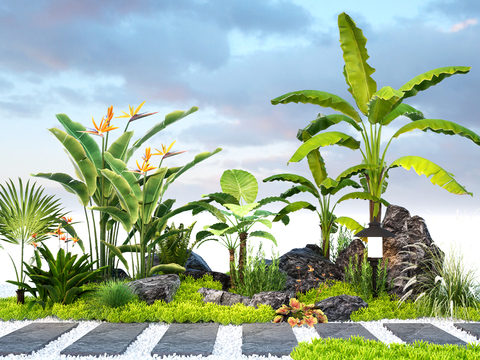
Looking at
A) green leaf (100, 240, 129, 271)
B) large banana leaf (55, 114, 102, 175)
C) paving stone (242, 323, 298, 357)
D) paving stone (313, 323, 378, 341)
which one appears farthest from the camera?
large banana leaf (55, 114, 102, 175)

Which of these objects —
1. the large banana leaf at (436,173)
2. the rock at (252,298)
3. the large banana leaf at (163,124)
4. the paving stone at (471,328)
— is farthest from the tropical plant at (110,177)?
the paving stone at (471,328)

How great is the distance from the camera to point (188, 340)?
416 cm

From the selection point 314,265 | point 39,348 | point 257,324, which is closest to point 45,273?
point 39,348

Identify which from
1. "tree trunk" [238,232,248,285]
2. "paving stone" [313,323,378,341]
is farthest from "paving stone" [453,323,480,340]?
"tree trunk" [238,232,248,285]

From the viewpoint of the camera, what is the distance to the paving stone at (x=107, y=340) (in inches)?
153

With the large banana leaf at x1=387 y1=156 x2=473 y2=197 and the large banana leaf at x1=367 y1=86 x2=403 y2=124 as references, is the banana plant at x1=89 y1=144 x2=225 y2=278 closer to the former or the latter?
the large banana leaf at x1=367 y1=86 x2=403 y2=124

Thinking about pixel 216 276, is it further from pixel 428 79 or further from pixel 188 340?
pixel 428 79

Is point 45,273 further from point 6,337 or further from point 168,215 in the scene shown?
point 168,215

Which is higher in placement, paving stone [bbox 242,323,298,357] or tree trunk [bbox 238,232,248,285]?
tree trunk [bbox 238,232,248,285]

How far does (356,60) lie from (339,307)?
457cm

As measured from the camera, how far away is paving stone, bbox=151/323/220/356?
3.83m

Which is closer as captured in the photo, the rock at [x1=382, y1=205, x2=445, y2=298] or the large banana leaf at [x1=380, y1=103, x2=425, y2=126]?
the rock at [x1=382, y1=205, x2=445, y2=298]

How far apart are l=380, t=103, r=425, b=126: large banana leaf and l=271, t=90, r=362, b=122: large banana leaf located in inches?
19.9

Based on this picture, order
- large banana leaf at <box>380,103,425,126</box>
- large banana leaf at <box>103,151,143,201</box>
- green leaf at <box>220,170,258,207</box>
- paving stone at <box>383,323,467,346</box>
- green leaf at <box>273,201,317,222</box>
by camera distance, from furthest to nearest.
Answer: green leaf at <box>273,201,317,222</box> → large banana leaf at <box>380,103,425,126</box> → green leaf at <box>220,170,258,207</box> → large banana leaf at <box>103,151,143,201</box> → paving stone at <box>383,323,467,346</box>
